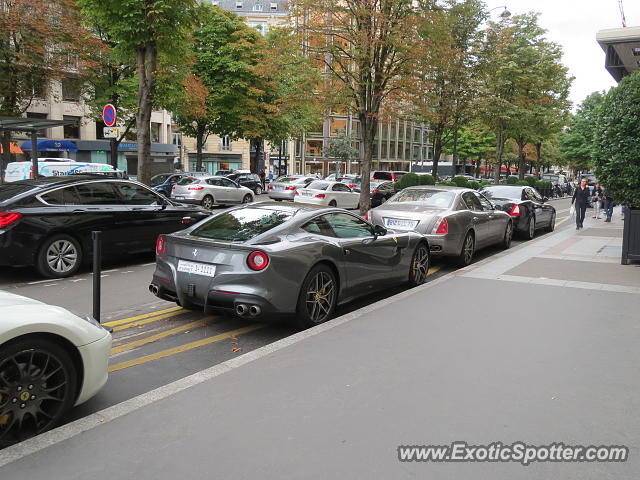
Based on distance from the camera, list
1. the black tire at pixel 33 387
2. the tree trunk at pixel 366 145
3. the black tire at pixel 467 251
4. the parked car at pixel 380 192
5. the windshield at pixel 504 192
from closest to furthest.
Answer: the black tire at pixel 33 387, the black tire at pixel 467 251, the windshield at pixel 504 192, the tree trunk at pixel 366 145, the parked car at pixel 380 192

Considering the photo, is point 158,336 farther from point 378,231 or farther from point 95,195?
point 95,195

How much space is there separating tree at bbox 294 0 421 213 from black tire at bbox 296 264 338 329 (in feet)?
40.3

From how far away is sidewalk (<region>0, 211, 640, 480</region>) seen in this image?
3.12 m

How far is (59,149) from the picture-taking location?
43.6 metres

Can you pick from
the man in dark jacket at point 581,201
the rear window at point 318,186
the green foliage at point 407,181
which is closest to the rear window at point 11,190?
the man in dark jacket at point 581,201

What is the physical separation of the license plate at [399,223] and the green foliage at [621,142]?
3988 mm

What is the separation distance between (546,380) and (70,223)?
23.5ft

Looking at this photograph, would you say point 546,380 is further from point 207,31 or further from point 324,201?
point 207,31

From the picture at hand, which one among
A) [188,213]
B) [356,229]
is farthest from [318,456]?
[188,213]

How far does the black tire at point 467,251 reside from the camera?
409 inches

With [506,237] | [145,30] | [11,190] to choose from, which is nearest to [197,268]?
[11,190]

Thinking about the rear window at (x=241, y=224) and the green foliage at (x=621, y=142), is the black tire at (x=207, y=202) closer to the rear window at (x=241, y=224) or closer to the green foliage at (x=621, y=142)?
the green foliage at (x=621, y=142)

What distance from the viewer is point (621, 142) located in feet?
34.0

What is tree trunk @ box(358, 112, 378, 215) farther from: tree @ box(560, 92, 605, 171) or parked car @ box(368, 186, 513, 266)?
tree @ box(560, 92, 605, 171)
